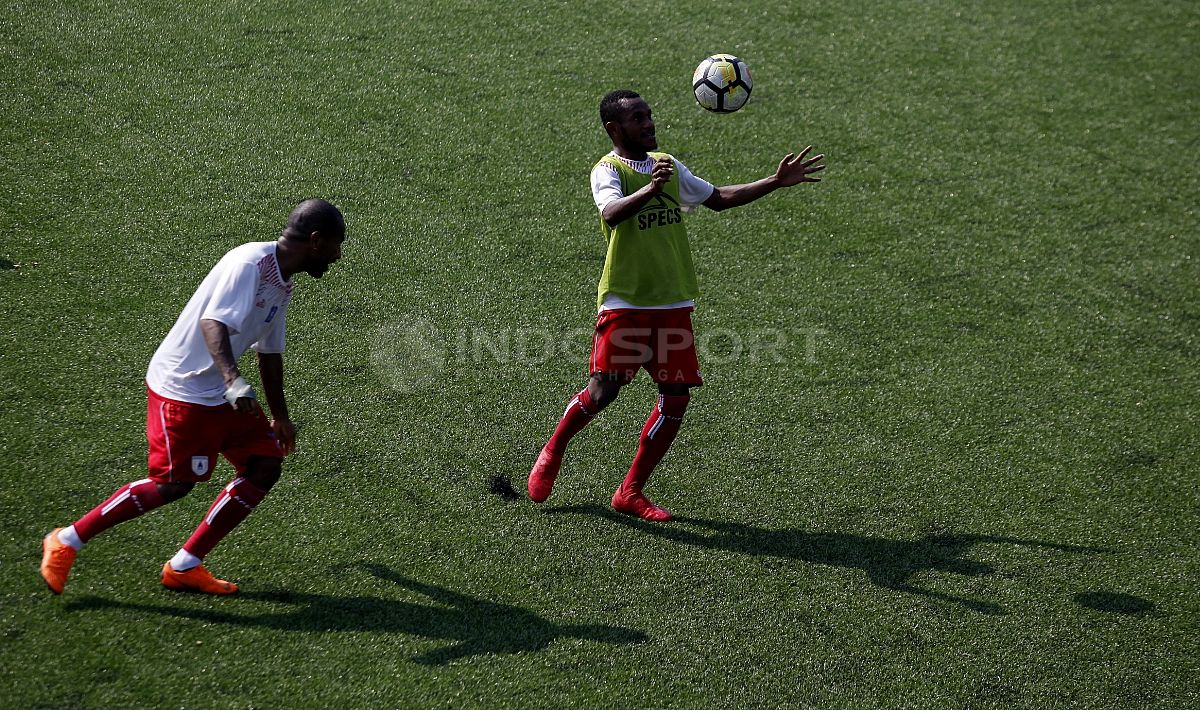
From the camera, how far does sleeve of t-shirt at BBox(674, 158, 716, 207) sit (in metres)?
5.34

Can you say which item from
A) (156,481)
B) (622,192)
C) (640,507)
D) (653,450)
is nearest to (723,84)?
(622,192)

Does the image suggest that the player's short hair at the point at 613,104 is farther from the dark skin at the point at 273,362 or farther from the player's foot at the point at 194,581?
the player's foot at the point at 194,581

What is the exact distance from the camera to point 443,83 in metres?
8.70

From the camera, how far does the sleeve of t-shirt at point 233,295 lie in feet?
13.9

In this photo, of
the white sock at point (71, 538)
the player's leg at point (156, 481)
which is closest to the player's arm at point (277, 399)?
the player's leg at point (156, 481)

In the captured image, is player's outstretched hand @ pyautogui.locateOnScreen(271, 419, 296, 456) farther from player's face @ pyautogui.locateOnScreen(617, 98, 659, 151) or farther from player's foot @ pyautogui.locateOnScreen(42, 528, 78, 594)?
player's face @ pyautogui.locateOnScreen(617, 98, 659, 151)

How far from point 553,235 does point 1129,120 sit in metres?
5.36

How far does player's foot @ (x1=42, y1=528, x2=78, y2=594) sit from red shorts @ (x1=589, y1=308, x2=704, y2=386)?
2497 mm

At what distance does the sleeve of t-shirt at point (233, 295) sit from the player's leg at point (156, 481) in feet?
1.39

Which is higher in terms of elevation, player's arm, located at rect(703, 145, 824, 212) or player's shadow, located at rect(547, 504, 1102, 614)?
player's arm, located at rect(703, 145, 824, 212)

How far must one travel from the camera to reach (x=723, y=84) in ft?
19.2

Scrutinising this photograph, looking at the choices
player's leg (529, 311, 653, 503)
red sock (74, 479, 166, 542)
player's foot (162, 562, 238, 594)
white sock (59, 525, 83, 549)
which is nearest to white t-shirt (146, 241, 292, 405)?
red sock (74, 479, 166, 542)

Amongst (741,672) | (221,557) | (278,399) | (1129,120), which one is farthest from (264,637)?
(1129,120)

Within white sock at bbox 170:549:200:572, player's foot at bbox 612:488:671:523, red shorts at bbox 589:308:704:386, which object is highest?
red shorts at bbox 589:308:704:386
